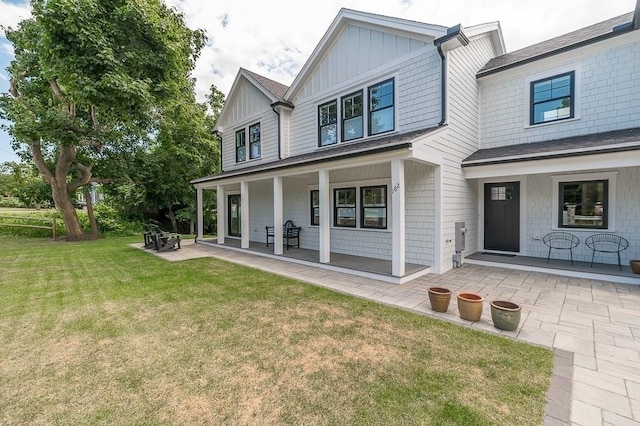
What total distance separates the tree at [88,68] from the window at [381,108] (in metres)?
6.36

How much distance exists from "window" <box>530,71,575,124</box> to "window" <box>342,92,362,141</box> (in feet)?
16.1

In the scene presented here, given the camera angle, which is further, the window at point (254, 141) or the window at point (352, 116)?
the window at point (254, 141)

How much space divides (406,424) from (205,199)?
19.2m

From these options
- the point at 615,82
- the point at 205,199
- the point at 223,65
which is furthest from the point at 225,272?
the point at 223,65

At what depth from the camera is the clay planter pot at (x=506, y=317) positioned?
3.73m

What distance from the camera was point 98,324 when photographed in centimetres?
418

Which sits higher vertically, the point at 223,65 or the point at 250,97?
the point at 223,65

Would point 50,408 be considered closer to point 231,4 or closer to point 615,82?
point 615,82

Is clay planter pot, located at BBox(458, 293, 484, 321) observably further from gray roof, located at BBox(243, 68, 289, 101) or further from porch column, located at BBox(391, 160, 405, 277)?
gray roof, located at BBox(243, 68, 289, 101)

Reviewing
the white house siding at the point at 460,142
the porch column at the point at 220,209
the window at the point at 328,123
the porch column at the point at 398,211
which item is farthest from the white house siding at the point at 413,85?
the porch column at the point at 220,209

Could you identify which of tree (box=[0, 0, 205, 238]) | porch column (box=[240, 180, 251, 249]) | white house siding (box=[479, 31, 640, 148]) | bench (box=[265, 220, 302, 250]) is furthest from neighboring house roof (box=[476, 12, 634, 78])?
tree (box=[0, 0, 205, 238])

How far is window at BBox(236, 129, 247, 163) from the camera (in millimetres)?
12842

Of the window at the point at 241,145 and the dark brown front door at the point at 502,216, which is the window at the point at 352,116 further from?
the window at the point at 241,145

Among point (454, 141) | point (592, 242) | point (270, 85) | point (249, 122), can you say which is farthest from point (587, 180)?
point (249, 122)
